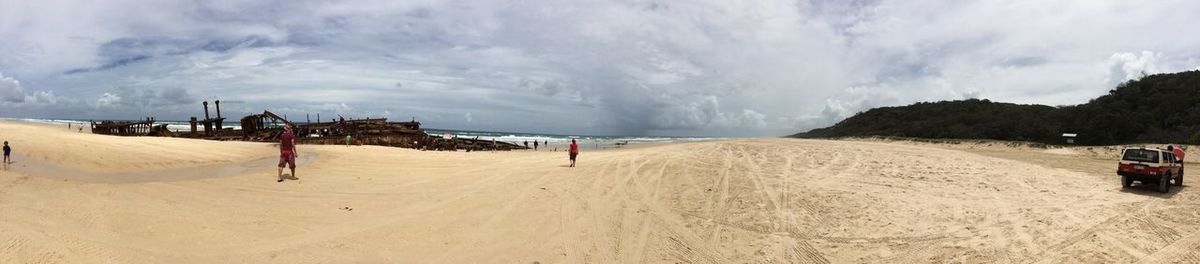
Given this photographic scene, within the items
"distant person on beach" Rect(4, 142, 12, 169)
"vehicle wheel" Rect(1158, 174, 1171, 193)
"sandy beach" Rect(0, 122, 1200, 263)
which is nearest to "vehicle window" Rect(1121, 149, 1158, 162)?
"vehicle wheel" Rect(1158, 174, 1171, 193)

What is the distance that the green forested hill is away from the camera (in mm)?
34625

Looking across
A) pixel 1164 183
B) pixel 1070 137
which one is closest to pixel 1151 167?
pixel 1164 183

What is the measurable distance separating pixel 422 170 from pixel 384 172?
1.33 m

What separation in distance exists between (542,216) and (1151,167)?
14412 millimetres

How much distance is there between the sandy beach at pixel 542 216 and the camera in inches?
266

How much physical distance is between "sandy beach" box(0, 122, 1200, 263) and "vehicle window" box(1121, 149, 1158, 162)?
80 centimetres

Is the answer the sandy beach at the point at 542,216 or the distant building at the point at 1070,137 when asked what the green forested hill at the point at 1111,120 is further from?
the sandy beach at the point at 542,216

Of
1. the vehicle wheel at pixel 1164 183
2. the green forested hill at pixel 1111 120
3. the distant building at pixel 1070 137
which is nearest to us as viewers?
the vehicle wheel at pixel 1164 183

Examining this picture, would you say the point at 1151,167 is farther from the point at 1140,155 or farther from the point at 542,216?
the point at 542,216

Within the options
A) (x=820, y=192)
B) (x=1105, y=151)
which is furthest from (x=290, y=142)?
(x=1105, y=151)

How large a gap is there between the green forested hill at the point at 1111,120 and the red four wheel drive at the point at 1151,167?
2364cm

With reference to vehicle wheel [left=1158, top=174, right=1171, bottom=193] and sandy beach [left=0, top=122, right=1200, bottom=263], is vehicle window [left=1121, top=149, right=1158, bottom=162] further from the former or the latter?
sandy beach [left=0, top=122, right=1200, bottom=263]

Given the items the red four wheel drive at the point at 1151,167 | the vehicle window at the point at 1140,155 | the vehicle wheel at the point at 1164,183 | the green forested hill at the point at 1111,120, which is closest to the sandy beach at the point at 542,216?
the vehicle wheel at the point at 1164,183

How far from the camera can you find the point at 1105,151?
101 feet
